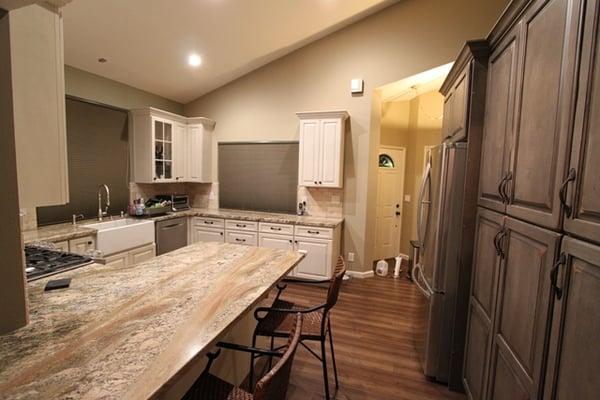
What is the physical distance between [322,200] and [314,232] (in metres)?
0.72

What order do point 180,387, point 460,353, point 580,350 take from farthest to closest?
1. point 460,353
2. point 180,387
3. point 580,350

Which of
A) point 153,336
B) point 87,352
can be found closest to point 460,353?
point 153,336

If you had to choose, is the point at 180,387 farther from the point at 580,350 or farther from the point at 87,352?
the point at 580,350

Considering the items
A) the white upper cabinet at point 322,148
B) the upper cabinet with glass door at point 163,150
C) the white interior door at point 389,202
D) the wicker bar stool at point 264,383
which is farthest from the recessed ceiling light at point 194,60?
the wicker bar stool at point 264,383

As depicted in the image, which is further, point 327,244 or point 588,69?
point 327,244

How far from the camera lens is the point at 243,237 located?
4.26 m

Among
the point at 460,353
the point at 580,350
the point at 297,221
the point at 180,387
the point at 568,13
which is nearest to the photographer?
the point at 580,350

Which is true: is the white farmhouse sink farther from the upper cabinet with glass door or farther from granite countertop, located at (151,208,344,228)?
the upper cabinet with glass door

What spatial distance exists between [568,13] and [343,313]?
299 centimetres

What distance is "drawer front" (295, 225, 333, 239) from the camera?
12.7 feet

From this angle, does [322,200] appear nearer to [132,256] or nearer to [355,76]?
[355,76]

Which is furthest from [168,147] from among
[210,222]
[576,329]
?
[576,329]

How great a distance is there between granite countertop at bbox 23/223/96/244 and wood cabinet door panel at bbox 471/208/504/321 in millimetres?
3497

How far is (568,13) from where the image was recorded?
974 millimetres
